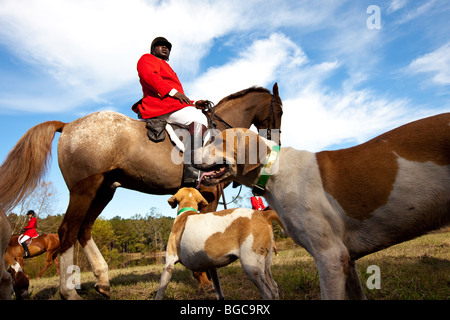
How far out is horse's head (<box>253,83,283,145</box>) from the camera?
672 cm

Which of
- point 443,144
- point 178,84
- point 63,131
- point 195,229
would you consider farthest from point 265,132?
point 443,144

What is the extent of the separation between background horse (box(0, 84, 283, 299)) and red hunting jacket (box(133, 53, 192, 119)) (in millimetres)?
417

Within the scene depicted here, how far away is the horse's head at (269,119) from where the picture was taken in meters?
6.72

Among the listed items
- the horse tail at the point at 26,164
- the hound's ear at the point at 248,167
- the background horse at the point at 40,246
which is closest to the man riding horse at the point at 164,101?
the horse tail at the point at 26,164

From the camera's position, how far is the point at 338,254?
2398mm

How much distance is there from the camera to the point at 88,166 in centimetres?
462

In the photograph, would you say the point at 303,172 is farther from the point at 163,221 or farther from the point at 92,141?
the point at 163,221

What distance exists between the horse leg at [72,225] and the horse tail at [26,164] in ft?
2.95

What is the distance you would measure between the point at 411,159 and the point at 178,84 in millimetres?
4518

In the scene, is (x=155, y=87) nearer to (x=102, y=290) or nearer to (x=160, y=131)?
(x=160, y=131)

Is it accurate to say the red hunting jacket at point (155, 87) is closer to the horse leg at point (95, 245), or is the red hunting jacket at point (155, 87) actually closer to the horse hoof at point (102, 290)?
the horse leg at point (95, 245)

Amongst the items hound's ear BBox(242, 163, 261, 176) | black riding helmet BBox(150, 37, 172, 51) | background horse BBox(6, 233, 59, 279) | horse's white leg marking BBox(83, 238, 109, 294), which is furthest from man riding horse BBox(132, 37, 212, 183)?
background horse BBox(6, 233, 59, 279)

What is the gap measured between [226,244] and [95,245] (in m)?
2.95

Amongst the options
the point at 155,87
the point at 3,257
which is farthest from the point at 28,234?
the point at 155,87
